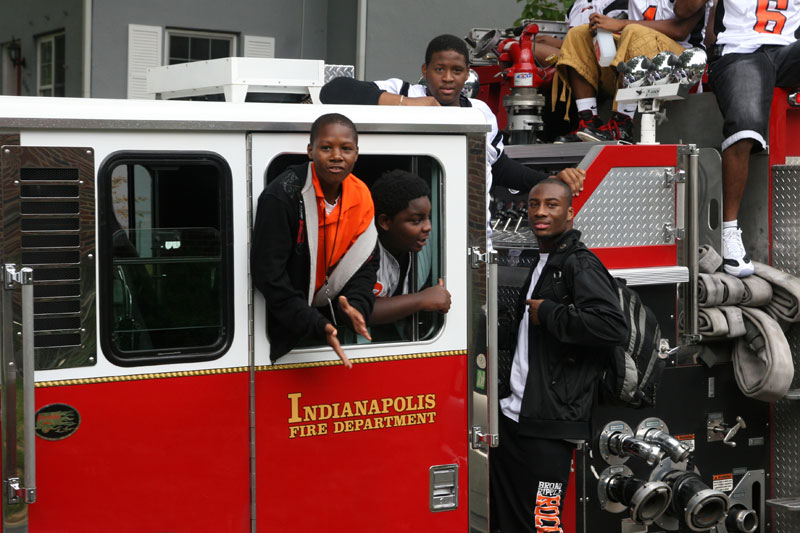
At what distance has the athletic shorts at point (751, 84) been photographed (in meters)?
5.25

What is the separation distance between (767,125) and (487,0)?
765 cm

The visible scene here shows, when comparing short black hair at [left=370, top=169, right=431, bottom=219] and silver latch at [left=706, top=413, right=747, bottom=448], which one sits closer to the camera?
short black hair at [left=370, top=169, right=431, bottom=219]

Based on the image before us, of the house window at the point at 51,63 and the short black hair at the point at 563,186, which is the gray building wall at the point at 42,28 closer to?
the house window at the point at 51,63

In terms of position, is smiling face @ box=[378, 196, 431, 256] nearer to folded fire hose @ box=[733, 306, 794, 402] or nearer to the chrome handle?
the chrome handle

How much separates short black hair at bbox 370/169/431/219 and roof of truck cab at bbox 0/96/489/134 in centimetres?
16

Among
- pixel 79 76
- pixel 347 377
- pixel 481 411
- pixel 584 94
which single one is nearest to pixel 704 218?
pixel 584 94

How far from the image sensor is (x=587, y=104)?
5977mm

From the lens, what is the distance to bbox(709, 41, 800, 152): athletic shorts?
5.25 meters

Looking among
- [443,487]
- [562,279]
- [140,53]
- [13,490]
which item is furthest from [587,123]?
[140,53]

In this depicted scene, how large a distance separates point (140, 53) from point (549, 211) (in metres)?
7.49

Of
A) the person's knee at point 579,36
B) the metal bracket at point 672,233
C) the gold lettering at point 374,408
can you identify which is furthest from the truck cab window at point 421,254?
the person's knee at point 579,36

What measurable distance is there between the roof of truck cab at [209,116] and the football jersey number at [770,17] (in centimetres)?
222

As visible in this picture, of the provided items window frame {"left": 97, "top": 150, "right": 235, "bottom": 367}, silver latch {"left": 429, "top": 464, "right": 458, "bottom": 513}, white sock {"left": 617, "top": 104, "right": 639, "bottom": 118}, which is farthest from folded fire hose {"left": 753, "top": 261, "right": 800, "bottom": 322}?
window frame {"left": 97, "top": 150, "right": 235, "bottom": 367}

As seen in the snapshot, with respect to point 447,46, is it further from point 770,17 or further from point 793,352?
point 793,352
